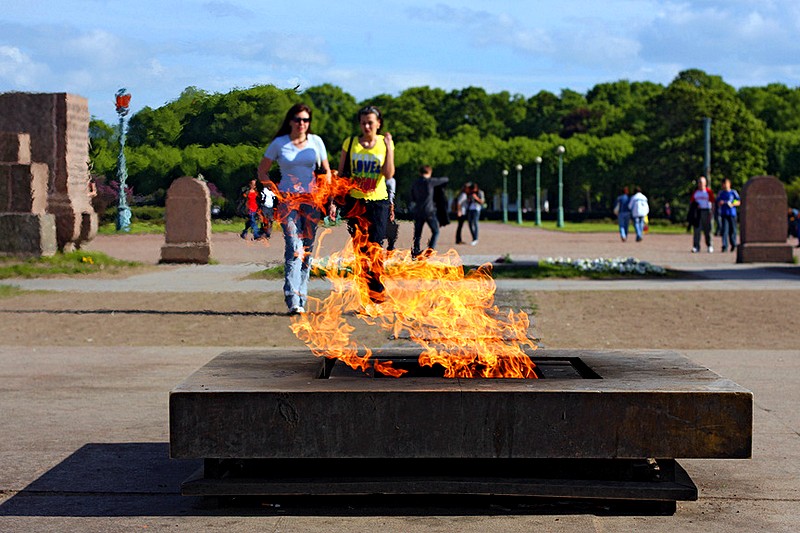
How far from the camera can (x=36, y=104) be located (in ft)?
71.6

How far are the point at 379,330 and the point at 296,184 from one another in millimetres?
1863

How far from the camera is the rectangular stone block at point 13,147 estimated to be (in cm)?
2072

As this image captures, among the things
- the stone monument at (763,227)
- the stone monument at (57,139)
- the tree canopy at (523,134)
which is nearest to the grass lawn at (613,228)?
the tree canopy at (523,134)

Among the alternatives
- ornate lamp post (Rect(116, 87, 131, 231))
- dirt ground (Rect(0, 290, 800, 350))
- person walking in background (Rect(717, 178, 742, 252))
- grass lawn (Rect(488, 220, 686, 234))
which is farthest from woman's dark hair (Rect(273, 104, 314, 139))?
grass lawn (Rect(488, 220, 686, 234))

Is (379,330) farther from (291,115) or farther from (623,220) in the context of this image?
(623,220)

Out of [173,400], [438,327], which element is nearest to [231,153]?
[438,327]

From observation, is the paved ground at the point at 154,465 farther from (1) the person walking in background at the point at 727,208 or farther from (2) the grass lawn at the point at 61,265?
(1) the person walking in background at the point at 727,208

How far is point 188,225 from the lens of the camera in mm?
23438

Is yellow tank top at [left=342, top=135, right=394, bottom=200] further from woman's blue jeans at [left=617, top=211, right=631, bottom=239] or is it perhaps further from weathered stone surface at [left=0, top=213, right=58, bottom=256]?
woman's blue jeans at [left=617, top=211, right=631, bottom=239]

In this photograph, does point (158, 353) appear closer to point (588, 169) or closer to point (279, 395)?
point (279, 395)

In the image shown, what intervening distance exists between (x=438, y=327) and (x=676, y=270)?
14.9 m

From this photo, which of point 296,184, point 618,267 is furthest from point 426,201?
point 296,184

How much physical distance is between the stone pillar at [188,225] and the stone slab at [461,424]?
1899cm

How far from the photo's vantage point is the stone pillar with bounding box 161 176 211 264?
916 inches
